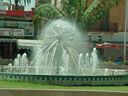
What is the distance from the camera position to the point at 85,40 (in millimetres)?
53219

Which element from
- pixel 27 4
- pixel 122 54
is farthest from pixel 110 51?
pixel 27 4

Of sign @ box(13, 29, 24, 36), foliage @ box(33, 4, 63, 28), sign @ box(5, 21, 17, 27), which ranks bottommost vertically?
sign @ box(13, 29, 24, 36)

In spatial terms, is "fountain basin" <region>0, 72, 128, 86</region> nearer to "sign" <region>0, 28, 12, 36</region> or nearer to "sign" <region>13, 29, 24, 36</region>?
"sign" <region>0, 28, 12, 36</region>

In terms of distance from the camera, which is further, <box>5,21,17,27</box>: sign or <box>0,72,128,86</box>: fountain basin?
<box>5,21,17,27</box>: sign

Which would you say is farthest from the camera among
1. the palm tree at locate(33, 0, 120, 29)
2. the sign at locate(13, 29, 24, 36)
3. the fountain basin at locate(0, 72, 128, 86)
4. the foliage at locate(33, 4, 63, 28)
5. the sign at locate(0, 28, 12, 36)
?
the sign at locate(13, 29, 24, 36)

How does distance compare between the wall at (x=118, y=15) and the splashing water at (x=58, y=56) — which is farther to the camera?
the wall at (x=118, y=15)

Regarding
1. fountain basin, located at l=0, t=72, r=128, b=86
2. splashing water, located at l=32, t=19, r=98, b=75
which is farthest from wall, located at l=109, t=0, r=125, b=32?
fountain basin, located at l=0, t=72, r=128, b=86

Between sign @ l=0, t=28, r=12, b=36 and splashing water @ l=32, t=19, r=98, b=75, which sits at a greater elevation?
sign @ l=0, t=28, r=12, b=36

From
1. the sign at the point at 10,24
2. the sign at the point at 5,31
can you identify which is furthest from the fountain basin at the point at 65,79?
the sign at the point at 10,24

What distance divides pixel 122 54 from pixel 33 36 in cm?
1080

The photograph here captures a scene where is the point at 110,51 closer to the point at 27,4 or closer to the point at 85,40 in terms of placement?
the point at 85,40

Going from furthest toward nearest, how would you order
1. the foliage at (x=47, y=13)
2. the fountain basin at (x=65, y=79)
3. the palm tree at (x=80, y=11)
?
the foliage at (x=47, y=13)
the palm tree at (x=80, y=11)
the fountain basin at (x=65, y=79)

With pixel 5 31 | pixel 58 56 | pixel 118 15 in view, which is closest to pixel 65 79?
pixel 58 56

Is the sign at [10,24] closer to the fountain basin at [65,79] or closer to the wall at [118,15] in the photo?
the wall at [118,15]
